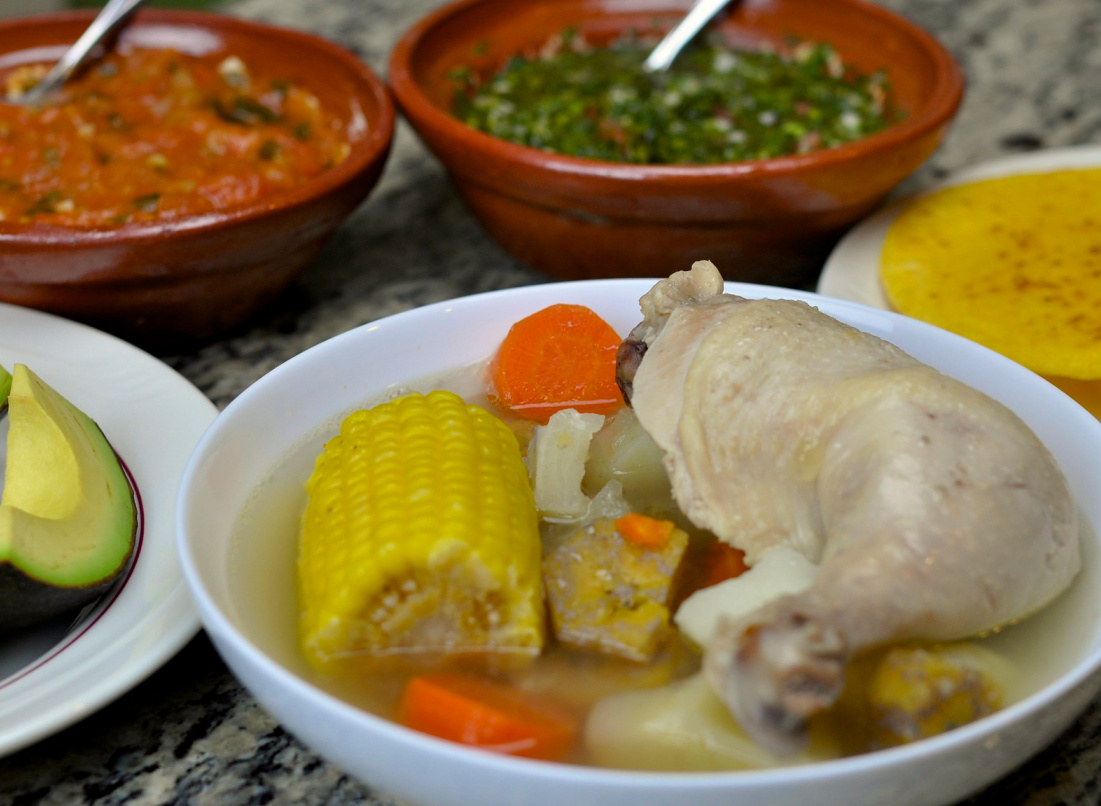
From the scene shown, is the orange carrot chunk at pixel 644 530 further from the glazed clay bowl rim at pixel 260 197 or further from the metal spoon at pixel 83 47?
the metal spoon at pixel 83 47

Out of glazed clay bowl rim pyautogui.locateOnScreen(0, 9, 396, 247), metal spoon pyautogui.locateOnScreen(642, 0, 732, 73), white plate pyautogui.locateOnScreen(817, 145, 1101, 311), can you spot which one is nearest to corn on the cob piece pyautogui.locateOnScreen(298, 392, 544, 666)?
glazed clay bowl rim pyautogui.locateOnScreen(0, 9, 396, 247)

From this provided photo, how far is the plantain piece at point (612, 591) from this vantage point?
1.07 meters

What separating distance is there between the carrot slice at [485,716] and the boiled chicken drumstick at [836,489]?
8.2 inches

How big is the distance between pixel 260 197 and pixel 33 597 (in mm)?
820

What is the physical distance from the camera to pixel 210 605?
3.10 ft

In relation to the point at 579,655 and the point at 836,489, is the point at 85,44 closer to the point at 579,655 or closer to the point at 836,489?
the point at 579,655

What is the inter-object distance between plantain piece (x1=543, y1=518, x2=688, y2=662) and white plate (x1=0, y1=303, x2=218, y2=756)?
380mm

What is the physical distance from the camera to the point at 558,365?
1422 mm

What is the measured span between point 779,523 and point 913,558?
181 millimetres

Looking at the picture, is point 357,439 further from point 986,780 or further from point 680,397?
point 986,780

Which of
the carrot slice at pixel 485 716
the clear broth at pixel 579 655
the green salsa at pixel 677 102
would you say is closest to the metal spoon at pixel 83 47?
the green salsa at pixel 677 102

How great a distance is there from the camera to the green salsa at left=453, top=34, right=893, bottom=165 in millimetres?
1979

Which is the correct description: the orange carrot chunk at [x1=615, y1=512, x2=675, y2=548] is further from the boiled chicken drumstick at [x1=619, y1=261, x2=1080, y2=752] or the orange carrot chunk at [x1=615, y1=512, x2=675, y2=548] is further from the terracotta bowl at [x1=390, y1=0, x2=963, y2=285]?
the terracotta bowl at [x1=390, y1=0, x2=963, y2=285]

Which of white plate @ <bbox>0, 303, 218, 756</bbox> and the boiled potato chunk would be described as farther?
the boiled potato chunk
